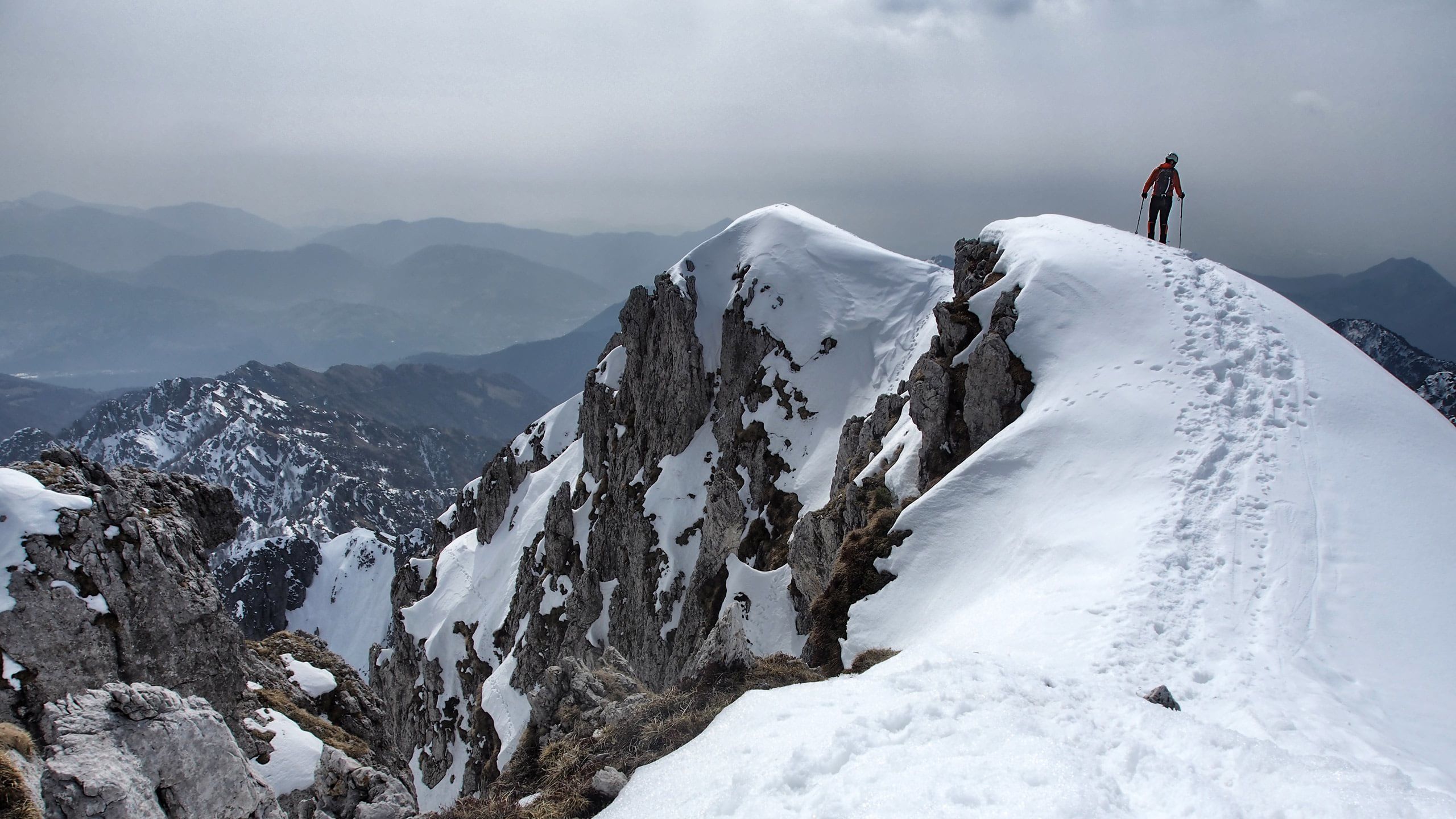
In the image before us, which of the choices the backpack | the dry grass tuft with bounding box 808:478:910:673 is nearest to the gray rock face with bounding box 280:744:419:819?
the dry grass tuft with bounding box 808:478:910:673

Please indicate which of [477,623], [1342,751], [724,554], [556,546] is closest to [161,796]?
[1342,751]

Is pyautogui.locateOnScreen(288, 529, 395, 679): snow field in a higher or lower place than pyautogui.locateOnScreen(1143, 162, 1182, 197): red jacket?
lower

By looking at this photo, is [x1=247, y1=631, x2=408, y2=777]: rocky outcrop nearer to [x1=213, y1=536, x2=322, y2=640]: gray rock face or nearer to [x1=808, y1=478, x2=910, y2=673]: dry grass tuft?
[x1=808, y1=478, x2=910, y2=673]: dry grass tuft

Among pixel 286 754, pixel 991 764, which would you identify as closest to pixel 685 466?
pixel 286 754

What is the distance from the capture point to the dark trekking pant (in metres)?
30.6

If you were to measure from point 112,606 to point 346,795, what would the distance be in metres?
8.43

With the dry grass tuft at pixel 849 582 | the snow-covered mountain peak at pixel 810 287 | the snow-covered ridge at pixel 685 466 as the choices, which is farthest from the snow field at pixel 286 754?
the snow-covered mountain peak at pixel 810 287

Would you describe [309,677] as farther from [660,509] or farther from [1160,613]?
[660,509]

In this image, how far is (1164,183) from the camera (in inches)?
1187

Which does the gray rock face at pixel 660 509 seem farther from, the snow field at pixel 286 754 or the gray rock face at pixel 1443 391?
the gray rock face at pixel 1443 391

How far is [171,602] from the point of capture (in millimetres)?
18828

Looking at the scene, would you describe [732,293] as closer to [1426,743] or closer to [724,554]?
[724,554]

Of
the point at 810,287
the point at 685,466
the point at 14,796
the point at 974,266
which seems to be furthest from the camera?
the point at 810,287

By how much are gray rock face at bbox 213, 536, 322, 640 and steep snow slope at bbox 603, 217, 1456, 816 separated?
154m
